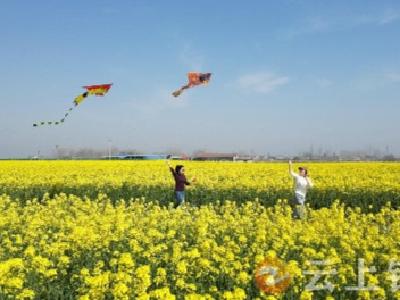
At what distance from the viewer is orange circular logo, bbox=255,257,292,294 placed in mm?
7348

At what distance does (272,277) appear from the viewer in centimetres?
772

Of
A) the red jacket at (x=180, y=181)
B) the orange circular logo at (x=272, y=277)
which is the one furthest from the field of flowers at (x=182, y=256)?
the red jacket at (x=180, y=181)

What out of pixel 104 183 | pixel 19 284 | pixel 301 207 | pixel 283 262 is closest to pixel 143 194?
pixel 104 183

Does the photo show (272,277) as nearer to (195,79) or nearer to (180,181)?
(195,79)

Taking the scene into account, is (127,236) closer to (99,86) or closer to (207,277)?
(207,277)

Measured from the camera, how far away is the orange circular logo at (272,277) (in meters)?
7.35

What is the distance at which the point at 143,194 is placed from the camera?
22.3 metres

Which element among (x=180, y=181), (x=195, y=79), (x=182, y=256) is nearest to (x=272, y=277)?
(x=182, y=256)

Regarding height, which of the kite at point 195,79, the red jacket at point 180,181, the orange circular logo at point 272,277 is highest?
the kite at point 195,79

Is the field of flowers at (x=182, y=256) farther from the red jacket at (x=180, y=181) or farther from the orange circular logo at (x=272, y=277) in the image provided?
the red jacket at (x=180, y=181)

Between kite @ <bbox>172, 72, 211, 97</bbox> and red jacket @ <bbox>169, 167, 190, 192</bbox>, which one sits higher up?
kite @ <bbox>172, 72, 211, 97</bbox>

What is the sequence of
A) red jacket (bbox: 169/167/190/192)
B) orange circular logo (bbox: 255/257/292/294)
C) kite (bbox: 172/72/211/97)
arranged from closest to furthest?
orange circular logo (bbox: 255/257/292/294)
kite (bbox: 172/72/211/97)
red jacket (bbox: 169/167/190/192)

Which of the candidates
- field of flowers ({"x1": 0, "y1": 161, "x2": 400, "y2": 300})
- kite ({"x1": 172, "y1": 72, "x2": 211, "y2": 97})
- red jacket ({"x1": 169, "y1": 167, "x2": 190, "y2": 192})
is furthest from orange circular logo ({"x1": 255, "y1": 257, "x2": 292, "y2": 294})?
red jacket ({"x1": 169, "y1": 167, "x2": 190, "y2": 192})

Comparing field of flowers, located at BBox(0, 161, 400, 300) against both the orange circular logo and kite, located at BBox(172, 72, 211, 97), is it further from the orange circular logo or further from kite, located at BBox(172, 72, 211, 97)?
kite, located at BBox(172, 72, 211, 97)
